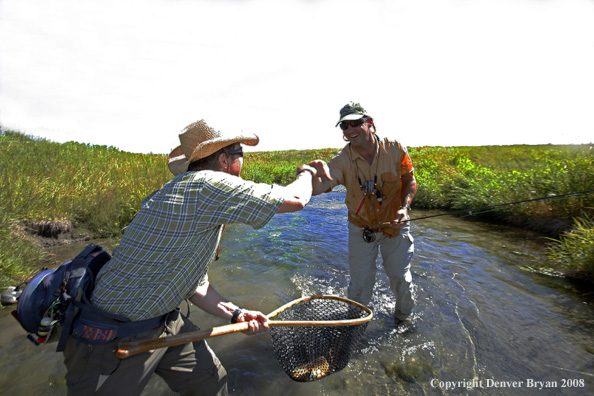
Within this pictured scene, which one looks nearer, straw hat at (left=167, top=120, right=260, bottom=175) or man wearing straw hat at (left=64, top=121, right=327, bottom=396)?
man wearing straw hat at (left=64, top=121, right=327, bottom=396)

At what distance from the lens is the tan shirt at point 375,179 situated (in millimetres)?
3588

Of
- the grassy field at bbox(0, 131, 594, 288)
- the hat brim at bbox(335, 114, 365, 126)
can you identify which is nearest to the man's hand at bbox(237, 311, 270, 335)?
the hat brim at bbox(335, 114, 365, 126)

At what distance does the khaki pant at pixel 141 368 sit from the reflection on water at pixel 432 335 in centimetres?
107

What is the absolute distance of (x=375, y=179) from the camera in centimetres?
360

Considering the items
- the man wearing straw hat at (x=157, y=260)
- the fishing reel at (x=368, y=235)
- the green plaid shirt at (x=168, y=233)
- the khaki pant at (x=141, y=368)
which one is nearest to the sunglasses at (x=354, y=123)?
the fishing reel at (x=368, y=235)

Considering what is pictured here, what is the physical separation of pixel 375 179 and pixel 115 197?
6.92 m

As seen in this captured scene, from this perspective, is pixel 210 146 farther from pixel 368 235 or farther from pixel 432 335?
pixel 432 335

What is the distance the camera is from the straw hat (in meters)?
1.75

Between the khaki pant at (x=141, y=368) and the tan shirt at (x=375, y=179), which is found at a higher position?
the tan shirt at (x=375, y=179)

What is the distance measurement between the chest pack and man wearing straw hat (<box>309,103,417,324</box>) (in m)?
2.64

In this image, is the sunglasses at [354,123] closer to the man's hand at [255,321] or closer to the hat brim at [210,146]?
the hat brim at [210,146]

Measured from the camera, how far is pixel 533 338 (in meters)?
3.69

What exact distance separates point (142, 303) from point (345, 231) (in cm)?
809

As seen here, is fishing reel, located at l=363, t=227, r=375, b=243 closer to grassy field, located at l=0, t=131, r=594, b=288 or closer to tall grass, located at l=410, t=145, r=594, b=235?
grassy field, located at l=0, t=131, r=594, b=288
